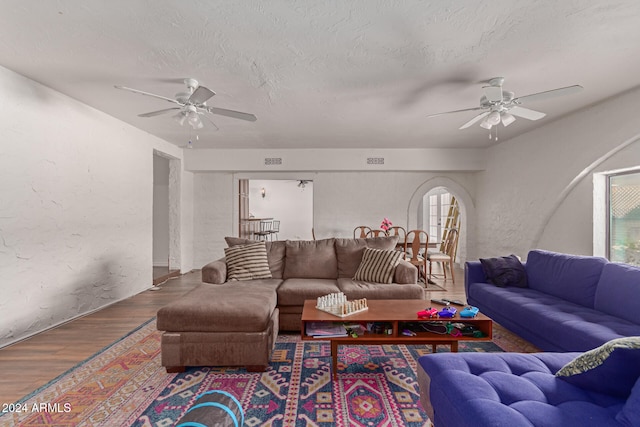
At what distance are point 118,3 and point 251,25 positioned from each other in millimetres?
778

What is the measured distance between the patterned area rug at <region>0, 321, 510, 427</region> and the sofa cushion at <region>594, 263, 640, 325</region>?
873mm

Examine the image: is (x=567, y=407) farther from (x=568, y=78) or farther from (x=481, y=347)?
(x=568, y=78)

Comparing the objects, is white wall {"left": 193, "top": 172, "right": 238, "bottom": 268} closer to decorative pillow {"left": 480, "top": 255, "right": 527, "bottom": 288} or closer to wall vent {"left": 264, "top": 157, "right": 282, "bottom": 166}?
wall vent {"left": 264, "top": 157, "right": 282, "bottom": 166}

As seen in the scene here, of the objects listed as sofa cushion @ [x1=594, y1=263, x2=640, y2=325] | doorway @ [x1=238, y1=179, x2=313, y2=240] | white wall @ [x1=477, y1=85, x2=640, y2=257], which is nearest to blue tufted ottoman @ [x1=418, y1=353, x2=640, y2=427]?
sofa cushion @ [x1=594, y1=263, x2=640, y2=325]

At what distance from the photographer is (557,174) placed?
3.96 meters

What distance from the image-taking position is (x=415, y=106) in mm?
3523

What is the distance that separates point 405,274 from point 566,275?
1.40m

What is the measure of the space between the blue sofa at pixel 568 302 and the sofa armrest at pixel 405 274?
70 cm

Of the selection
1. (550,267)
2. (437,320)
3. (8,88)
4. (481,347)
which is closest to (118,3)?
(8,88)

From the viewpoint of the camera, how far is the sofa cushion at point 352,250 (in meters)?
3.45

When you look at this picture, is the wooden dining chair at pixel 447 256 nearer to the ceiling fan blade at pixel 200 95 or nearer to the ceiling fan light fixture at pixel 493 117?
the ceiling fan light fixture at pixel 493 117

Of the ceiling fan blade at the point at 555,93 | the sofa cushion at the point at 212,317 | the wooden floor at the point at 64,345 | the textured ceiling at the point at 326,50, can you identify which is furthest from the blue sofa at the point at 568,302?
the sofa cushion at the point at 212,317

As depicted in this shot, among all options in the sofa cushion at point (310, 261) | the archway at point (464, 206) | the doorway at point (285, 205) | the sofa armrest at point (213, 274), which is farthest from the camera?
the doorway at point (285, 205)

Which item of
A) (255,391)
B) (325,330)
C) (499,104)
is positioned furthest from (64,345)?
(499,104)
